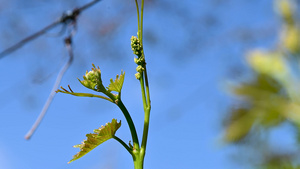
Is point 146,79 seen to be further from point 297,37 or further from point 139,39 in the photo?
point 297,37

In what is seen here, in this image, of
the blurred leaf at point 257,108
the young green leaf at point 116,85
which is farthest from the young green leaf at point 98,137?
the blurred leaf at point 257,108

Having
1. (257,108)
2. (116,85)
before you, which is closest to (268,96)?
(257,108)

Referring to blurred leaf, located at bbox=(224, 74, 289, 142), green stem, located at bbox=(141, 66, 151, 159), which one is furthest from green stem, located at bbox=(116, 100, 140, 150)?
blurred leaf, located at bbox=(224, 74, 289, 142)

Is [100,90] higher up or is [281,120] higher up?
[281,120]

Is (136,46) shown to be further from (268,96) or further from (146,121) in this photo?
(268,96)

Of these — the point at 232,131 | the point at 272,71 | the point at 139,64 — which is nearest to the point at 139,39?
the point at 139,64

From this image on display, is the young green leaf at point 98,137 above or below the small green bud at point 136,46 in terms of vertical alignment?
below

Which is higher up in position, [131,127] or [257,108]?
[257,108]

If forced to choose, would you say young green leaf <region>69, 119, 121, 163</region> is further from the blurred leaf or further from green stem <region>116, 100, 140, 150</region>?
the blurred leaf

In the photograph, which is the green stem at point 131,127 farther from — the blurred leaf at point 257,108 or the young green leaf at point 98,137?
the blurred leaf at point 257,108
